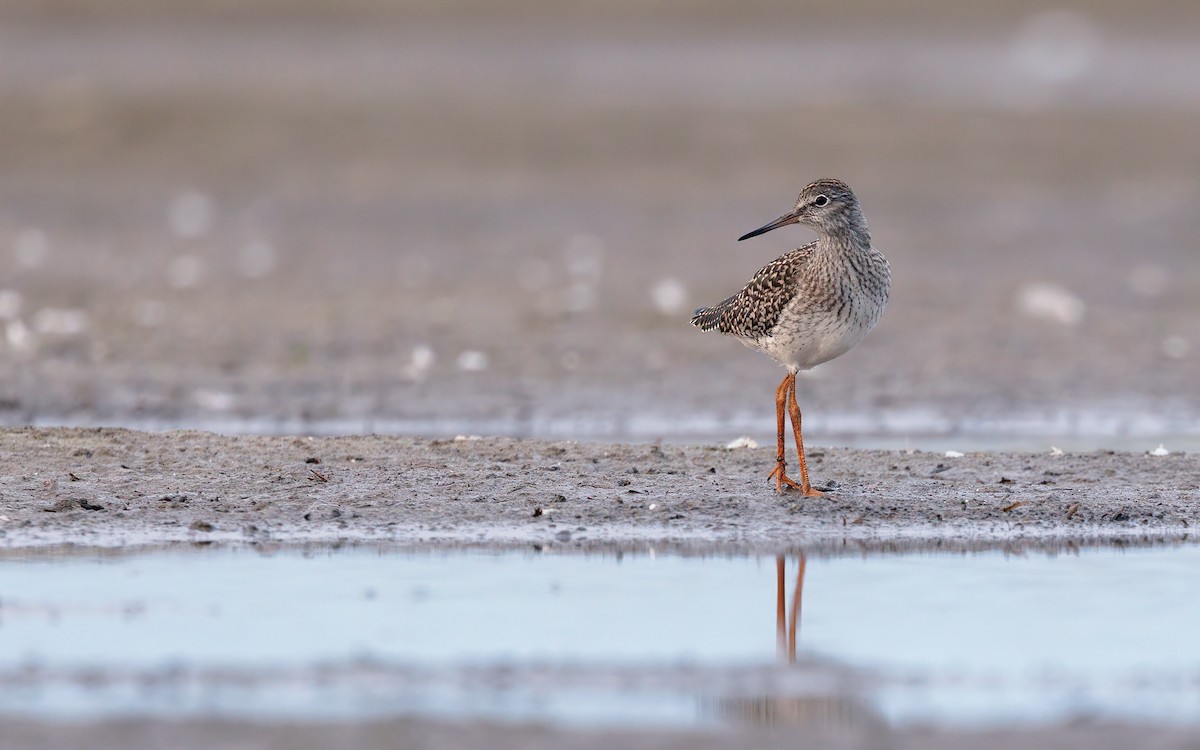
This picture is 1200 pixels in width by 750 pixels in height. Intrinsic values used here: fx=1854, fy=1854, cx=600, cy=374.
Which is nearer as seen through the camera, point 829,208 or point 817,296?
point 817,296

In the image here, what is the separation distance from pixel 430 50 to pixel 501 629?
32746 mm

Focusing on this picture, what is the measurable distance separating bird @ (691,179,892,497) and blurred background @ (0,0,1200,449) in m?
2.23

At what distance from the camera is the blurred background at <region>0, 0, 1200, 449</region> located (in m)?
14.5

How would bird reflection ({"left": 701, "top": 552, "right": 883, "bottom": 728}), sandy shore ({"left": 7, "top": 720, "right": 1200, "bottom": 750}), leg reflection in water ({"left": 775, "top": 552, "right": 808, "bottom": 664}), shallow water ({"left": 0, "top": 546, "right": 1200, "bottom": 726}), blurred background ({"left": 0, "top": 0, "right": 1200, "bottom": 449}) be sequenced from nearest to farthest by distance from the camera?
sandy shore ({"left": 7, "top": 720, "right": 1200, "bottom": 750}) → bird reflection ({"left": 701, "top": 552, "right": 883, "bottom": 728}) → shallow water ({"left": 0, "top": 546, "right": 1200, "bottom": 726}) → leg reflection in water ({"left": 775, "top": 552, "right": 808, "bottom": 664}) → blurred background ({"left": 0, "top": 0, "right": 1200, "bottom": 449})

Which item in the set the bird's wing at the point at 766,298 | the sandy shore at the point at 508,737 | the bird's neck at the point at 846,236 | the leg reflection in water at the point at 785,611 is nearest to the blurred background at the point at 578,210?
the bird's wing at the point at 766,298

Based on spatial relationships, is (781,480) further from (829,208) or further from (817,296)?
(829,208)

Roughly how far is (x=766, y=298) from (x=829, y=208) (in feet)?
2.07

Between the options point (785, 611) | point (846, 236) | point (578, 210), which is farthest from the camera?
point (578, 210)

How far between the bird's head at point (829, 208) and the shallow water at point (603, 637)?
2.43 meters

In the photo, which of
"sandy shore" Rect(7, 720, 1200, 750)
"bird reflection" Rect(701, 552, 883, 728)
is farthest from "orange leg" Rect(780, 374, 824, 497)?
"sandy shore" Rect(7, 720, 1200, 750)

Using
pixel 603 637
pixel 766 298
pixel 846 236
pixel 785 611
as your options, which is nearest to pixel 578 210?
pixel 766 298

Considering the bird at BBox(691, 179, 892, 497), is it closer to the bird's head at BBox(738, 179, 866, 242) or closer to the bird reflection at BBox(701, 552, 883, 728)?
the bird's head at BBox(738, 179, 866, 242)

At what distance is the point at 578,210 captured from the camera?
81.1ft

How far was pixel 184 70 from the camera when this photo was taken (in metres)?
34.4
